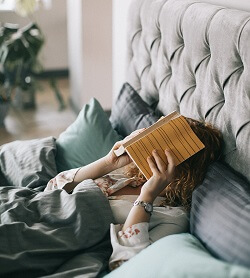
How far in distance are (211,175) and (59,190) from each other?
1.73 feet

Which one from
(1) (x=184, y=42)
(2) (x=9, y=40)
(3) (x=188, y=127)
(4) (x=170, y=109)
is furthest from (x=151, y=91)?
(2) (x=9, y=40)

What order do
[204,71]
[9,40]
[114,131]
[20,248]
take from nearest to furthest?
[20,248] < [204,71] < [114,131] < [9,40]

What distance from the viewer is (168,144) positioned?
5.06ft

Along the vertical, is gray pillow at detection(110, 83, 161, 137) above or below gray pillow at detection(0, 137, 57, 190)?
above

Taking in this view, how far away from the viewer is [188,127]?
1.54m

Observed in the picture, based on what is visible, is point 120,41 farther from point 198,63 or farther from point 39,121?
point 39,121

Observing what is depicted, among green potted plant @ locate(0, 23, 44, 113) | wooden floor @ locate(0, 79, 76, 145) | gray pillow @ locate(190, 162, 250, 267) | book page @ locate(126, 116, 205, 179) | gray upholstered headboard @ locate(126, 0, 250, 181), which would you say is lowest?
wooden floor @ locate(0, 79, 76, 145)

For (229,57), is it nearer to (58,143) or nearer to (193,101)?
(193,101)

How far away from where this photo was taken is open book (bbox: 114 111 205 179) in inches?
59.8

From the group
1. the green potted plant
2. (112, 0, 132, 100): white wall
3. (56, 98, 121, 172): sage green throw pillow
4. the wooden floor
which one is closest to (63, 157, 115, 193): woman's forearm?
(56, 98, 121, 172): sage green throw pillow

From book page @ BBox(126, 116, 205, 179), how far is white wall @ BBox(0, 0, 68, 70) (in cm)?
334

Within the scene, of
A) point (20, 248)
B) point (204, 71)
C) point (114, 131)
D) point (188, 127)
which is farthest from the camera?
point (114, 131)

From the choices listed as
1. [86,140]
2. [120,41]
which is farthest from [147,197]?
[120,41]

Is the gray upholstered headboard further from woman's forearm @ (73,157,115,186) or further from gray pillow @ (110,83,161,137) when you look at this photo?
woman's forearm @ (73,157,115,186)
